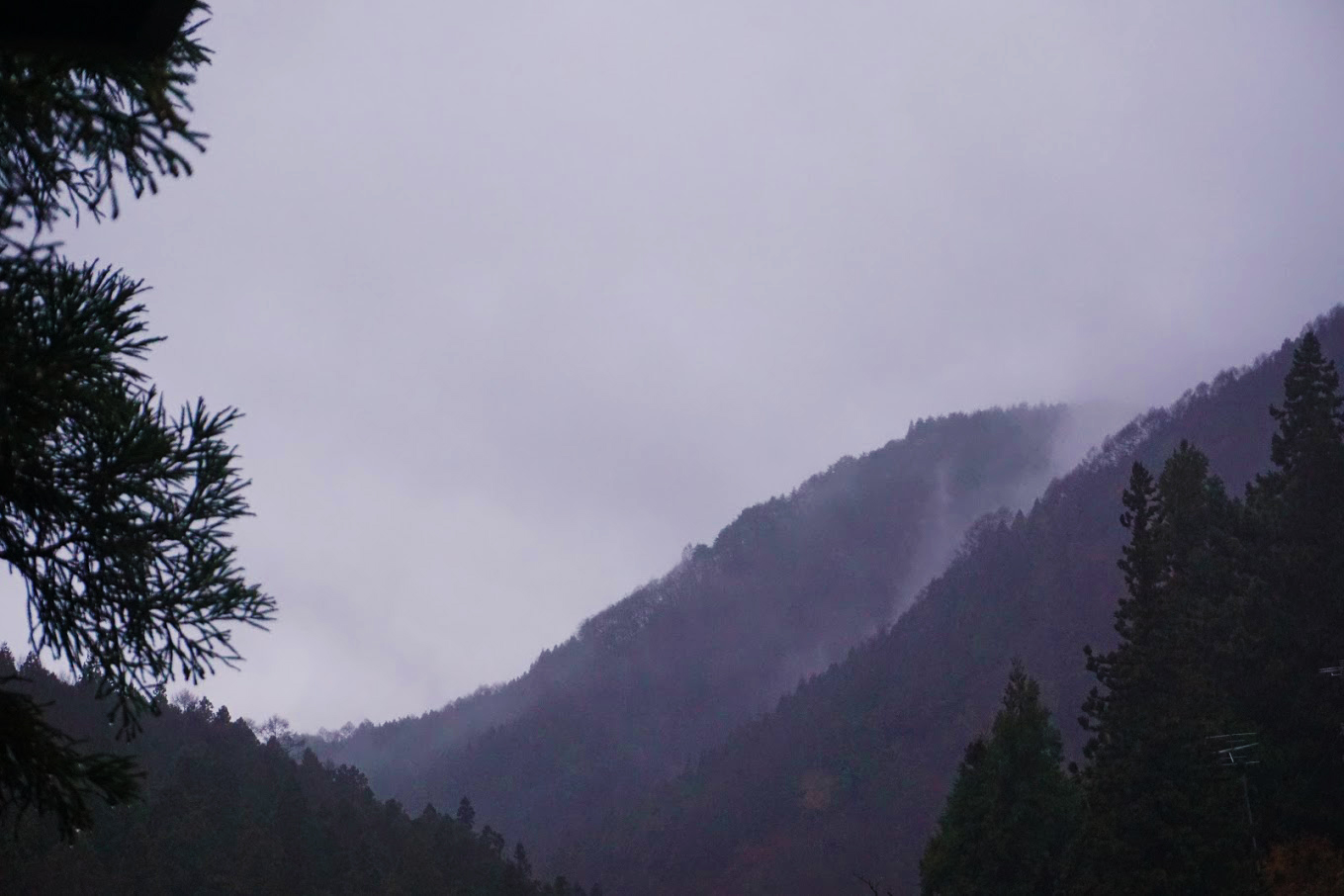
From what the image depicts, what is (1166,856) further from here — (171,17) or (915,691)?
(915,691)

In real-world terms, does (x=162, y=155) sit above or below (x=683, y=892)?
above

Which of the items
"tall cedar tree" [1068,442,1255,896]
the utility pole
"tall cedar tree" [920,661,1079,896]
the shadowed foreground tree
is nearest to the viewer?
the shadowed foreground tree

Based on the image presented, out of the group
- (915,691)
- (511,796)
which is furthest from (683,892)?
(511,796)

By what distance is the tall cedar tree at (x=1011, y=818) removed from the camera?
3391cm

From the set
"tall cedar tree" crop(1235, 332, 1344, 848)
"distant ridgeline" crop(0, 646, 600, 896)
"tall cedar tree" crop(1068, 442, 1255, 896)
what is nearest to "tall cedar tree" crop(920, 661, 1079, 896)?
"tall cedar tree" crop(1068, 442, 1255, 896)

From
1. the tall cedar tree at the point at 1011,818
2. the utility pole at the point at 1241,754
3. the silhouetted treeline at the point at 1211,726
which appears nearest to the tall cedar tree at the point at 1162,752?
the silhouetted treeline at the point at 1211,726

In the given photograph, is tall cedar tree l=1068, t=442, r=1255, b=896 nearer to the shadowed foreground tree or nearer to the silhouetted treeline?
the silhouetted treeline

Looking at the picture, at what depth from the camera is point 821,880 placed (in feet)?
380

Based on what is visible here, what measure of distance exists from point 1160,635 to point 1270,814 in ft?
19.1

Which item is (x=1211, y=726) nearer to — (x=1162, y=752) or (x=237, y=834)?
(x=1162, y=752)

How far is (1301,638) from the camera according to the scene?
29109 mm

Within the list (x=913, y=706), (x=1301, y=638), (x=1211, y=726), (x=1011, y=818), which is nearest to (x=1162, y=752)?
(x=1211, y=726)

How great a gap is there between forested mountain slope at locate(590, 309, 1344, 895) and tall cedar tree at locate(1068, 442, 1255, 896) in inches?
3363

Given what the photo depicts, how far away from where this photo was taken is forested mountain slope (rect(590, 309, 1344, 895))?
406ft
